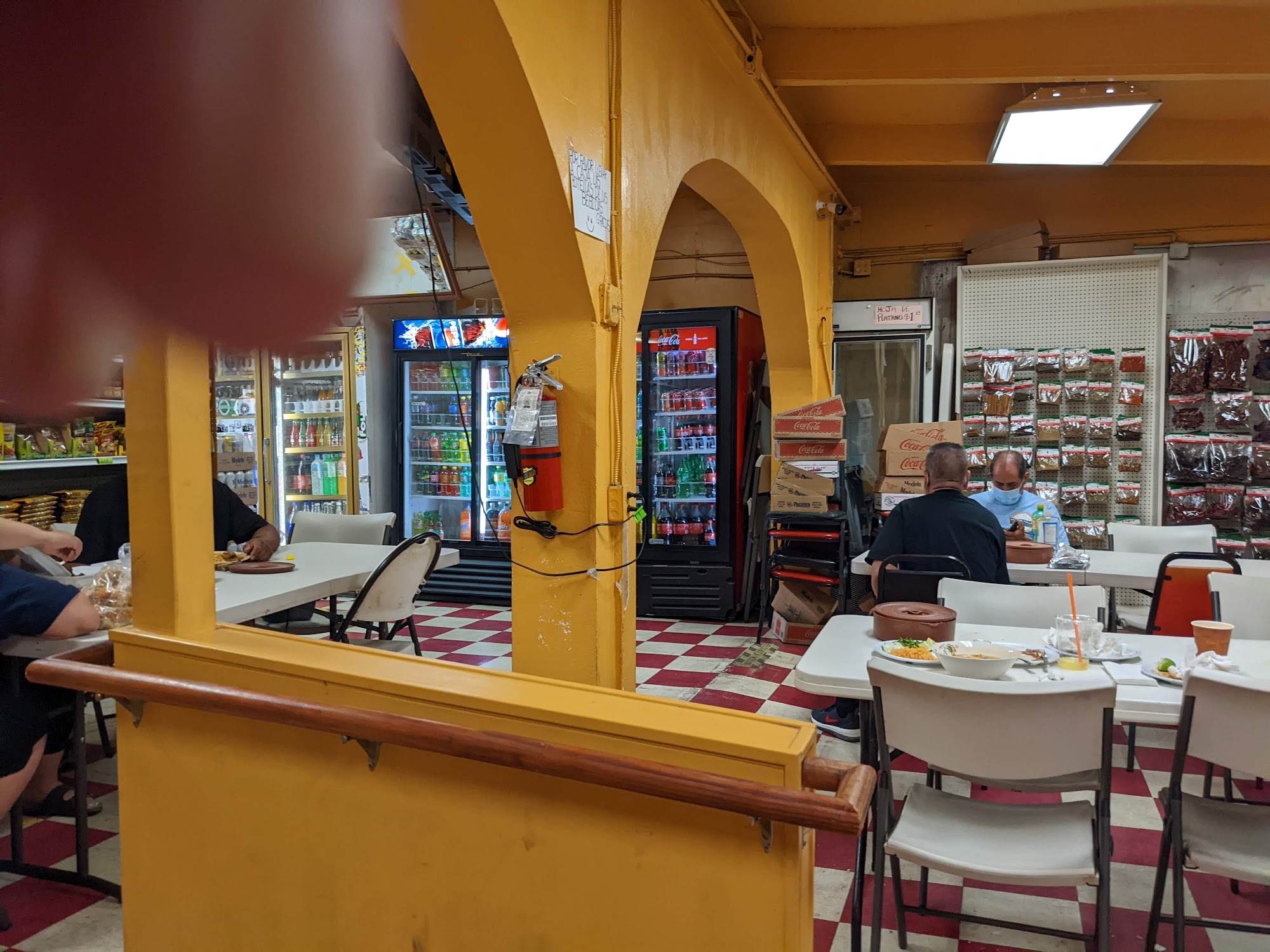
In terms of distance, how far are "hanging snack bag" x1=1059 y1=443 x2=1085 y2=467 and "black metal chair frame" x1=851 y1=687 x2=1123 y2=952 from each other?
13.8 ft

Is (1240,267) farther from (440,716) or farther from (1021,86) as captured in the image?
(440,716)

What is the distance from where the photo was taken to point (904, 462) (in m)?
5.29

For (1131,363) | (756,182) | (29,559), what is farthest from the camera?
(1131,363)

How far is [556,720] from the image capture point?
1458mm

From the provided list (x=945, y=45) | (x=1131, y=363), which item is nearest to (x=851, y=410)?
(x=1131, y=363)

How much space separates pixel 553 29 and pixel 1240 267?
5.26 metres

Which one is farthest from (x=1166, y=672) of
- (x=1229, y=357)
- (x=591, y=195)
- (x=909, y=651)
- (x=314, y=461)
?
(x=314, y=461)

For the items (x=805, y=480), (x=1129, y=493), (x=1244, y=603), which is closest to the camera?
(x=1244, y=603)

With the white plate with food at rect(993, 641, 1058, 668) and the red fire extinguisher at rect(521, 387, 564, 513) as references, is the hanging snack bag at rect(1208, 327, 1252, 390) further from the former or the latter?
the red fire extinguisher at rect(521, 387, 564, 513)

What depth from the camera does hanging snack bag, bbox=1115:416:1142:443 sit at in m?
5.57

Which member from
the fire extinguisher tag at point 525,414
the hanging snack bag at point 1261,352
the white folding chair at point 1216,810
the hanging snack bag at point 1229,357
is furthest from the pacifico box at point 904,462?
the white folding chair at point 1216,810

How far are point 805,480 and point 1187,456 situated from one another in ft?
8.35

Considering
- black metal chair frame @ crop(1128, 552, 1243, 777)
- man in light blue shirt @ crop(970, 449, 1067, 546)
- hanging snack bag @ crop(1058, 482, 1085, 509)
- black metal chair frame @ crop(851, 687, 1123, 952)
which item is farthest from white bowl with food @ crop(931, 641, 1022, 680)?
hanging snack bag @ crop(1058, 482, 1085, 509)

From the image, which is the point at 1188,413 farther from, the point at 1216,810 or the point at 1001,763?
the point at 1001,763
